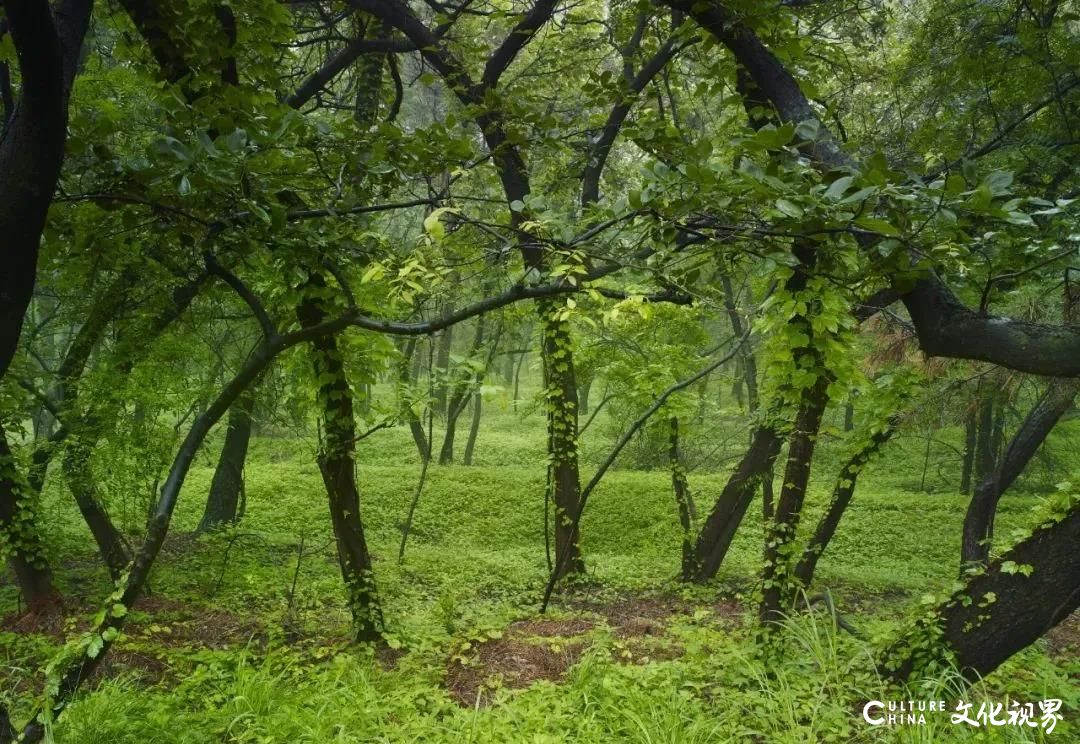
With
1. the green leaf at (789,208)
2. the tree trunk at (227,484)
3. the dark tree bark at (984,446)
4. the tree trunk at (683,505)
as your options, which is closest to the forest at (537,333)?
the green leaf at (789,208)

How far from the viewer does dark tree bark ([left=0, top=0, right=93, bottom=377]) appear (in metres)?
1.75

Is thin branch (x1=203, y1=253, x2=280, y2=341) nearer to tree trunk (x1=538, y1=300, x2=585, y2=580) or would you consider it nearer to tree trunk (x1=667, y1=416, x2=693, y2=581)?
tree trunk (x1=538, y1=300, x2=585, y2=580)

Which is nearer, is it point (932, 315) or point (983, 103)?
point (932, 315)

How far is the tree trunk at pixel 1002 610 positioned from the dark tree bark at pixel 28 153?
4.03 m

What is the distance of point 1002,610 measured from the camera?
323 cm

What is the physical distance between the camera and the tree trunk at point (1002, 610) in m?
3.09

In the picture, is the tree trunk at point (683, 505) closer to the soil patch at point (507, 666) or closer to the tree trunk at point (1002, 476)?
the tree trunk at point (1002, 476)

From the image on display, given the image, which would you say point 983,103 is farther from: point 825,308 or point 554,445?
point 554,445

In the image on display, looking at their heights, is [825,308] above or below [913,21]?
below

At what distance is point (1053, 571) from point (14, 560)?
24.8 ft

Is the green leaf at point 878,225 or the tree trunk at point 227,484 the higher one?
the green leaf at point 878,225

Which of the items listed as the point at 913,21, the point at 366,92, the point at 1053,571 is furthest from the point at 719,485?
the point at 1053,571

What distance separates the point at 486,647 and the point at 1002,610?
333cm

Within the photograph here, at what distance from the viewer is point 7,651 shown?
16.2 feet
